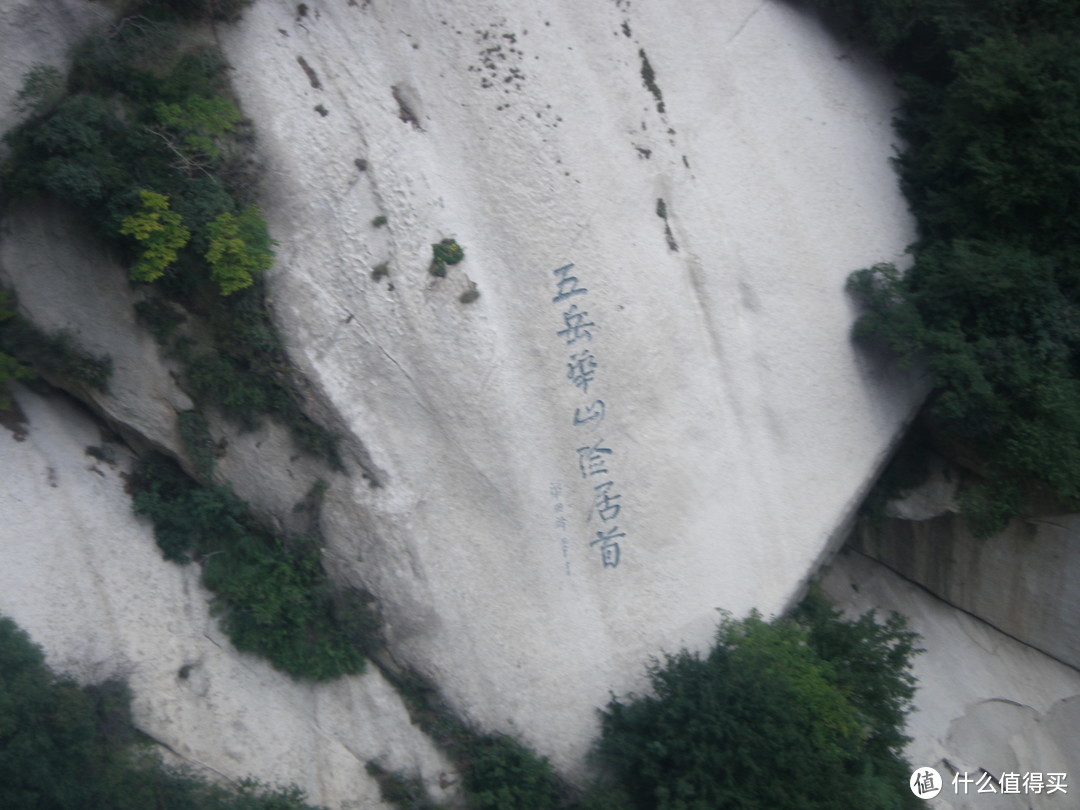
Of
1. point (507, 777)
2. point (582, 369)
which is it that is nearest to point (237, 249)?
point (582, 369)

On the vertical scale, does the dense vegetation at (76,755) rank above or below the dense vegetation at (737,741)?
below

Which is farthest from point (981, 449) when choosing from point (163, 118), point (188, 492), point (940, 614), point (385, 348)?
point (163, 118)

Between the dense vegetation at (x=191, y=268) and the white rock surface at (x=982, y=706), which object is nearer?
the dense vegetation at (x=191, y=268)

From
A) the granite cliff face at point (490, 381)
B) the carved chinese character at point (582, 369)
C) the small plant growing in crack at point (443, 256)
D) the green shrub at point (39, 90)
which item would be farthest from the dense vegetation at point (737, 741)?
the green shrub at point (39, 90)

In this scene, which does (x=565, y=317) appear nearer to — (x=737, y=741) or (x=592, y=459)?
(x=592, y=459)

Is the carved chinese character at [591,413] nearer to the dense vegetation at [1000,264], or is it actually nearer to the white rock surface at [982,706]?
the dense vegetation at [1000,264]

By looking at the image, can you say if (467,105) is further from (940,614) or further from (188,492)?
(940,614)

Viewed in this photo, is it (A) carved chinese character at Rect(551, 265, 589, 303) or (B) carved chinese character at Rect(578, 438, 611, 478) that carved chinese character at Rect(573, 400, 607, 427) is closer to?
(B) carved chinese character at Rect(578, 438, 611, 478)

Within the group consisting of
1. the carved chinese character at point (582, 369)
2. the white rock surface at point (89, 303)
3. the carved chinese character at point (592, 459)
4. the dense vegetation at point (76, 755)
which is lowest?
the dense vegetation at point (76, 755)
